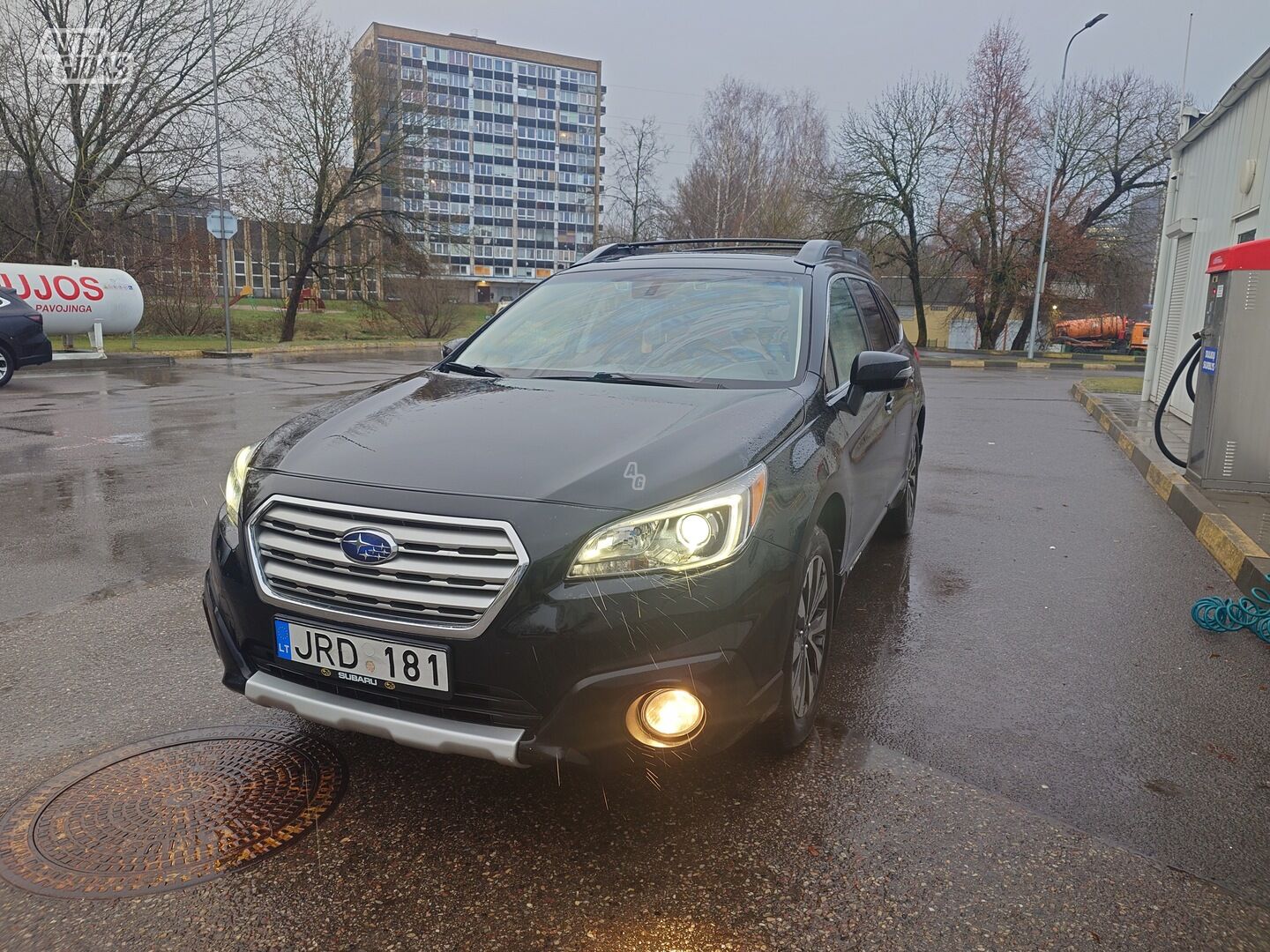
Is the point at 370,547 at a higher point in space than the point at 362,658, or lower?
higher

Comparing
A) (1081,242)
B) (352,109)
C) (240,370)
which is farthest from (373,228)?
(1081,242)

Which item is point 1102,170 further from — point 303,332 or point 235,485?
point 235,485

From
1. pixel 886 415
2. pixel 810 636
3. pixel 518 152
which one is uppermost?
pixel 518 152

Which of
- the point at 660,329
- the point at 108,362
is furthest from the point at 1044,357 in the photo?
the point at 660,329

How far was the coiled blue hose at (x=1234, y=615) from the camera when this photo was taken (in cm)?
453

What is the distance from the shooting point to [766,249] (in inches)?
214

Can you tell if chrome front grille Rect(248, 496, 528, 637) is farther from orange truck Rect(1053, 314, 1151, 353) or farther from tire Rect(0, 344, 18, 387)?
orange truck Rect(1053, 314, 1151, 353)

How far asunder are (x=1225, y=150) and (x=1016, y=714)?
10180 millimetres

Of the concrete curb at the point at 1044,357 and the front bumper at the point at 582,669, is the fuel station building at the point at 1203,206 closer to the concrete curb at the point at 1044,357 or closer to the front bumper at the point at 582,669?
the front bumper at the point at 582,669

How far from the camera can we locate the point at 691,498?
8.50 feet

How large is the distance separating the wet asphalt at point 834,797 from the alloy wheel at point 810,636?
223 millimetres

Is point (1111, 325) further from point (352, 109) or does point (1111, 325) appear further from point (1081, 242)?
point (352, 109)

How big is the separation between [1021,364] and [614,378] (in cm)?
2930

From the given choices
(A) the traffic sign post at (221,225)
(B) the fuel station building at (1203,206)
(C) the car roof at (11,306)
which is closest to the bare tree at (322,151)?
(A) the traffic sign post at (221,225)
